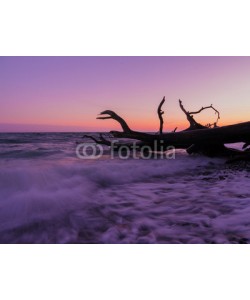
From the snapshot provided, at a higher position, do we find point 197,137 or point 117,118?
point 117,118

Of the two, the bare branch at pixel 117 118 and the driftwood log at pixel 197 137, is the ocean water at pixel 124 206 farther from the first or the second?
the bare branch at pixel 117 118

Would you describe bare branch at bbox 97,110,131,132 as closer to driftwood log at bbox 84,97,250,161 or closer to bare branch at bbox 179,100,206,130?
driftwood log at bbox 84,97,250,161

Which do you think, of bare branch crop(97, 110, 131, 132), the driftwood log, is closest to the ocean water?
the driftwood log

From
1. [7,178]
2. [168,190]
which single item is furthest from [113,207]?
[7,178]

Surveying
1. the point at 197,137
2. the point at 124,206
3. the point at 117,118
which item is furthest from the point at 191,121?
the point at 124,206

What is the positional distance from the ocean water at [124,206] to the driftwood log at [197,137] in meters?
1.06

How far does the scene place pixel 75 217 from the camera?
113 inches

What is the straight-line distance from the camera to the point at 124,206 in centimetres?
328

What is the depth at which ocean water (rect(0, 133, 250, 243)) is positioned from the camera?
2.42 metres

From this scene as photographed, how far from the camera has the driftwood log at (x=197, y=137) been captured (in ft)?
20.7

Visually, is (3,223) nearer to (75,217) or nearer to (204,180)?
(75,217)

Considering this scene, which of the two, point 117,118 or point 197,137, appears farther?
point 117,118

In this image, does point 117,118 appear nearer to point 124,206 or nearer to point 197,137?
point 197,137

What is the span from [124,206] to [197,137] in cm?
394
